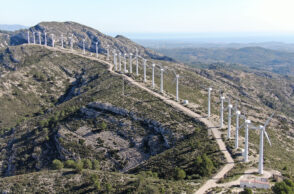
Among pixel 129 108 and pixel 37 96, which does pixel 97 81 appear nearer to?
pixel 37 96

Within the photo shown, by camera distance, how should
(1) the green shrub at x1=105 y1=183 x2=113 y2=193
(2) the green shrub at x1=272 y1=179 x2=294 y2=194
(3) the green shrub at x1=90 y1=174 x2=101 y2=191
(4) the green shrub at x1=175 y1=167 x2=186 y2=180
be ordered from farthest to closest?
(4) the green shrub at x1=175 y1=167 x2=186 y2=180 → (3) the green shrub at x1=90 y1=174 x2=101 y2=191 → (1) the green shrub at x1=105 y1=183 x2=113 y2=193 → (2) the green shrub at x1=272 y1=179 x2=294 y2=194

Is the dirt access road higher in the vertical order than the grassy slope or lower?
higher

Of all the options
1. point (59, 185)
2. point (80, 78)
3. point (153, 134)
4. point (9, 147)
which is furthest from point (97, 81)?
point (59, 185)

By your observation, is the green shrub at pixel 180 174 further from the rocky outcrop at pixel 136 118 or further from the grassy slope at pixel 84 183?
the rocky outcrop at pixel 136 118

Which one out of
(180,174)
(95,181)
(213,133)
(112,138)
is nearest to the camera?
(95,181)

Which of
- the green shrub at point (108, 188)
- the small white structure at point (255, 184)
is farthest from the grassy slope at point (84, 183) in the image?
the small white structure at point (255, 184)

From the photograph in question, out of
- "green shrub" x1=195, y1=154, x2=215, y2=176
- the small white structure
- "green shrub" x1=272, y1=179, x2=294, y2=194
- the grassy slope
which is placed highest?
"green shrub" x1=272, y1=179, x2=294, y2=194

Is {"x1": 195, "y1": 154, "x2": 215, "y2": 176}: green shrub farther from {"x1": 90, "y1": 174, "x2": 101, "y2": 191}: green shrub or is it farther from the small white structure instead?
{"x1": 90, "y1": 174, "x2": 101, "y2": 191}: green shrub

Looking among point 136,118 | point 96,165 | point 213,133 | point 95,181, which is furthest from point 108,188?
point 136,118

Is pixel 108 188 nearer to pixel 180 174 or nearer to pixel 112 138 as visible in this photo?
pixel 180 174

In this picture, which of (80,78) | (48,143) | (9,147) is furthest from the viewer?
(80,78)

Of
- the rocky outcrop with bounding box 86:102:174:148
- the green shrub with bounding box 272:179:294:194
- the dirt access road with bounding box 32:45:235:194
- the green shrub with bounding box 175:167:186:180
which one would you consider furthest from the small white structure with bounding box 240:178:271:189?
the rocky outcrop with bounding box 86:102:174:148
